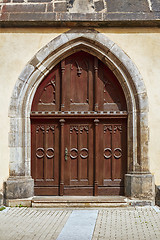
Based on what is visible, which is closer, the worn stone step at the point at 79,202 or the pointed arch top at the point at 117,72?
the worn stone step at the point at 79,202

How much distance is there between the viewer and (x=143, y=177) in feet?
25.3

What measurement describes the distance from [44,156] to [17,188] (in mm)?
905

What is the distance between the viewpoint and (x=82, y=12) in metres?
7.92

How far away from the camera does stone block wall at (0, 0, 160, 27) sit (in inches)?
308

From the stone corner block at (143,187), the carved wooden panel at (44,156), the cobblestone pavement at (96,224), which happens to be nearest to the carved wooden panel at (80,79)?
the carved wooden panel at (44,156)

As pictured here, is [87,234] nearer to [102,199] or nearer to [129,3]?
[102,199]

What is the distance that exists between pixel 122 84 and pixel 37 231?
3.67m

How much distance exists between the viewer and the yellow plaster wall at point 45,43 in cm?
785

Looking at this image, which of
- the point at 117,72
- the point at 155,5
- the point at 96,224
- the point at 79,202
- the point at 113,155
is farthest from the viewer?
the point at 113,155

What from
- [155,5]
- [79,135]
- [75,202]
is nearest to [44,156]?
[79,135]

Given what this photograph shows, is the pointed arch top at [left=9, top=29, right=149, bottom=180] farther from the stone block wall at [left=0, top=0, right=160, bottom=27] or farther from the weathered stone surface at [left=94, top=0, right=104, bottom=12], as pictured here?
the weathered stone surface at [left=94, top=0, right=104, bottom=12]

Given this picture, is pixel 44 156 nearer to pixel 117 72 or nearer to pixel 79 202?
pixel 79 202

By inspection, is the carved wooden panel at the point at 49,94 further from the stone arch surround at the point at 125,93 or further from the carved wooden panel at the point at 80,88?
A: the stone arch surround at the point at 125,93

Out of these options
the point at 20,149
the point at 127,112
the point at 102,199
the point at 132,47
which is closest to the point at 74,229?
the point at 102,199
